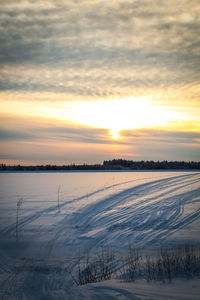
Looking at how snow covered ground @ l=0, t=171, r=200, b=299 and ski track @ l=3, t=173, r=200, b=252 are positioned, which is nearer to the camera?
snow covered ground @ l=0, t=171, r=200, b=299

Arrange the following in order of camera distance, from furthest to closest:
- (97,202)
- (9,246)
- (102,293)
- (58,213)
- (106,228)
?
(97,202) → (58,213) → (106,228) → (9,246) → (102,293)

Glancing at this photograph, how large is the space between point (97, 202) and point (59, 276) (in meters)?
10.1

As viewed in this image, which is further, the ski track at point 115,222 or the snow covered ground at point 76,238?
the ski track at point 115,222

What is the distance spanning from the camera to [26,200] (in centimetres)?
1720

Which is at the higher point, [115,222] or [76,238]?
[115,222]

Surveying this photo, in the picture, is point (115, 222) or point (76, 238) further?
point (115, 222)

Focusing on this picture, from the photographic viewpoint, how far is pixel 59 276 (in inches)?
263

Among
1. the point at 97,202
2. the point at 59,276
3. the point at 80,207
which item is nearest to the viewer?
the point at 59,276

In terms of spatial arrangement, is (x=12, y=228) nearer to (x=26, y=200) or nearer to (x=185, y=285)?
(x=26, y=200)

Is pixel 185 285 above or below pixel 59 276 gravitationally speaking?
above

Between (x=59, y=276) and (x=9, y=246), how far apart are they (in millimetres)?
3410

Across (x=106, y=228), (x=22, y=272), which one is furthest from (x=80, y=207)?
(x=22, y=272)

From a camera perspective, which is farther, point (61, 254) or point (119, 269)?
point (61, 254)

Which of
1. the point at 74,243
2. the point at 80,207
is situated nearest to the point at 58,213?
the point at 80,207
